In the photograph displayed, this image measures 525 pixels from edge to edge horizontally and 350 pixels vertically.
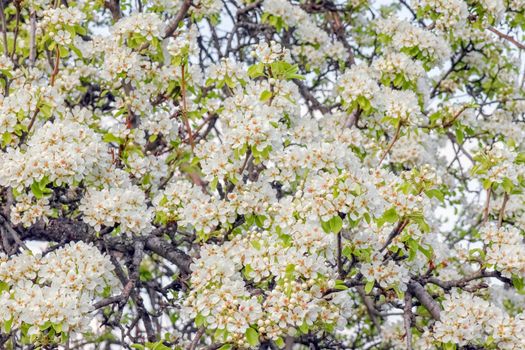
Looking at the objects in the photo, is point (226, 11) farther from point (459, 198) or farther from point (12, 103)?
point (12, 103)

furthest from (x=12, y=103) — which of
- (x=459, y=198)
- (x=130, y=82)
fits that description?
(x=459, y=198)

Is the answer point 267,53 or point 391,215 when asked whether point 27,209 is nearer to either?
point 267,53

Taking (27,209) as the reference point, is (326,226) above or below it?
below

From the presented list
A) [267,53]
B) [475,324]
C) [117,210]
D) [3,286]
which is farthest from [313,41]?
[3,286]

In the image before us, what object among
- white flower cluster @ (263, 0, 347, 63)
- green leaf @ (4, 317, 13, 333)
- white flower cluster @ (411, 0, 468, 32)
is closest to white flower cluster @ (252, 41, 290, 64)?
green leaf @ (4, 317, 13, 333)

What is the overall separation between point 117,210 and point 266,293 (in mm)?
821

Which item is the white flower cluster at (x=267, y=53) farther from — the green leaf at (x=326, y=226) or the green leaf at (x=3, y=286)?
the green leaf at (x=3, y=286)

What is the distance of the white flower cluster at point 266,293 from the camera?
3.15 m

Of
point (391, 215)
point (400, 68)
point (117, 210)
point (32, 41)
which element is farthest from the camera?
point (400, 68)

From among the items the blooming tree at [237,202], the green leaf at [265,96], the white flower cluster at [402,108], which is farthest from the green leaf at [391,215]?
the white flower cluster at [402,108]

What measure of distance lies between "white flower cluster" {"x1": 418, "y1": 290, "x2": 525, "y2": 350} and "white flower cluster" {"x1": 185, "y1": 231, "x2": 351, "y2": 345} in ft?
1.66

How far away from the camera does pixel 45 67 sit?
6.11 meters

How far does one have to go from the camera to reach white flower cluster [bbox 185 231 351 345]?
10.3ft

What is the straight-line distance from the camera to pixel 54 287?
10.7 ft
